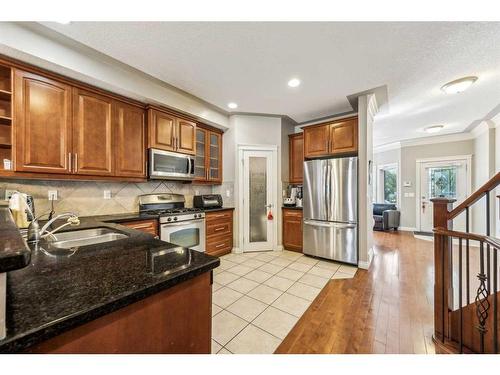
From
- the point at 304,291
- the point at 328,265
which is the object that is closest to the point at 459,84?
the point at 328,265

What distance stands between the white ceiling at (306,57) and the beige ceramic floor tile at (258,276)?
257 cm

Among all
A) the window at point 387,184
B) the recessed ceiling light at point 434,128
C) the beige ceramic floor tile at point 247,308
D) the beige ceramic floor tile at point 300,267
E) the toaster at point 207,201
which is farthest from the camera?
the window at point 387,184

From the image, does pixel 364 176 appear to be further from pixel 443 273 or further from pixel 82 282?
pixel 82 282

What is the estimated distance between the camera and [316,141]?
3.78 meters

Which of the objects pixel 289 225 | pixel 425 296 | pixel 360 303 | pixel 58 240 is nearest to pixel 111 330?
pixel 58 240

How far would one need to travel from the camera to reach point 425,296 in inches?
93.7

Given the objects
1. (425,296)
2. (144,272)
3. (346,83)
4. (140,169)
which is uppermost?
(346,83)

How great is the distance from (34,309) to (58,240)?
134 centimetres

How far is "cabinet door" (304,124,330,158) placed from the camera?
144 inches

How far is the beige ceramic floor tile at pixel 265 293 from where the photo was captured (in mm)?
2307

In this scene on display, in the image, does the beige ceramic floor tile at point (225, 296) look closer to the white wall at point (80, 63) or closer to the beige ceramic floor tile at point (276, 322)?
the beige ceramic floor tile at point (276, 322)

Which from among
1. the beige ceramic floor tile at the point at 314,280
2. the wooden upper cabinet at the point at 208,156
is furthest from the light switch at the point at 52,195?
the beige ceramic floor tile at the point at 314,280
